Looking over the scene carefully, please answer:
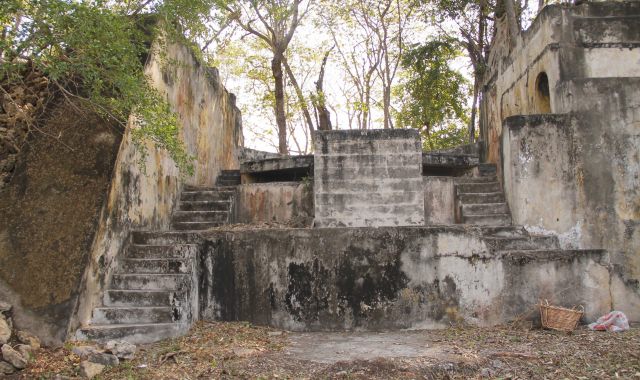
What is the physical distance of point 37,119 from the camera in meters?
5.94

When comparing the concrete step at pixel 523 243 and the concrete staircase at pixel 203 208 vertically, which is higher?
the concrete staircase at pixel 203 208

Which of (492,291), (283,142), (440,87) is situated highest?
(440,87)

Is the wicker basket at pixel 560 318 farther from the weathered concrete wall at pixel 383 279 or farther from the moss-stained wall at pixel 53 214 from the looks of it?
the moss-stained wall at pixel 53 214

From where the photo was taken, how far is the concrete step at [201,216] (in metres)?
7.49

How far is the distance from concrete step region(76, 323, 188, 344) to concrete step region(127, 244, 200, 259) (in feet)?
3.04

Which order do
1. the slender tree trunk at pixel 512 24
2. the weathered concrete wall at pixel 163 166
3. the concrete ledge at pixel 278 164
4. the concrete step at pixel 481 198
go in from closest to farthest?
the weathered concrete wall at pixel 163 166 < the concrete step at pixel 481 198 < the concrete ledge at pixel 278 164 < the slender tree trunk at pixel 512 24

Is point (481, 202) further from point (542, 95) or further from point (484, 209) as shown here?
point (542, 95)

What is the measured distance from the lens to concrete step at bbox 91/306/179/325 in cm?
529

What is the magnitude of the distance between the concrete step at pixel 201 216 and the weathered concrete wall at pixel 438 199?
9.65 feet

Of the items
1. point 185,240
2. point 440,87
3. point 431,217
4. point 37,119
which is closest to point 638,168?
point 431,217

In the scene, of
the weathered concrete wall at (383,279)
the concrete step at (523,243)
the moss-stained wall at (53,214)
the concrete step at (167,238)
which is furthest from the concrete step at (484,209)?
the moss-stained wall at (53,214)

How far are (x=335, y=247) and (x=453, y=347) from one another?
5.76 ft

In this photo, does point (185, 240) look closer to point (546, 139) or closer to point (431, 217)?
point (431, 217)

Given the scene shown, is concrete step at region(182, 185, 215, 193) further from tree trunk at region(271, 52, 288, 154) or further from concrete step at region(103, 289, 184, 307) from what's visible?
tree trunk at region(271, 52, 288, 154)
